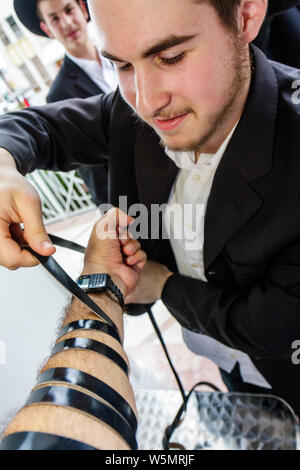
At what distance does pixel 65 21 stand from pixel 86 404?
7.30 feet

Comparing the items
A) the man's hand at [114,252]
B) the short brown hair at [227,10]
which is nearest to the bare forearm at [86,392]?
the man's hand at [114,252]

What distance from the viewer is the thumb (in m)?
0.61

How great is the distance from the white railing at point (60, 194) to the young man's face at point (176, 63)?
3929mm

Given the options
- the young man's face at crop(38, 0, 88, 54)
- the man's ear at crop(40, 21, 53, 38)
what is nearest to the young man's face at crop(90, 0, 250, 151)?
the young man's face at crop(38, 0, 88, 54)

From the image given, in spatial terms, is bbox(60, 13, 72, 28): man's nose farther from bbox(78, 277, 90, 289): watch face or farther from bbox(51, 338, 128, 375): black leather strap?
bbox(51, 338, 128, 375): black leather strap

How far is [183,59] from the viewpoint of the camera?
2.55 feet

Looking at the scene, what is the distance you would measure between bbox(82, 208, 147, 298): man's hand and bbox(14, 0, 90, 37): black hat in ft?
5.51

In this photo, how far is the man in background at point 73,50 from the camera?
74.4 inches

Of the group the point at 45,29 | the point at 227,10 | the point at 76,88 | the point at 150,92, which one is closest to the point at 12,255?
the point at 150,92

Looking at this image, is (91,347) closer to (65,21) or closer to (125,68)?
(125,68)

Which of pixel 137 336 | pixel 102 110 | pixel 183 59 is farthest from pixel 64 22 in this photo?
pixel 137 336

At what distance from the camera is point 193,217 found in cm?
110

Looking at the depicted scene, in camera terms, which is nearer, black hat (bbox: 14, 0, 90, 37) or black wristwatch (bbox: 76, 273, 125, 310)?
black wristwatch (bbox: 76, 273, 125, 310)

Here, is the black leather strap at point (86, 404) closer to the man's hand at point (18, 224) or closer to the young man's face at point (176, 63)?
the man's hand at point (18, 224)
